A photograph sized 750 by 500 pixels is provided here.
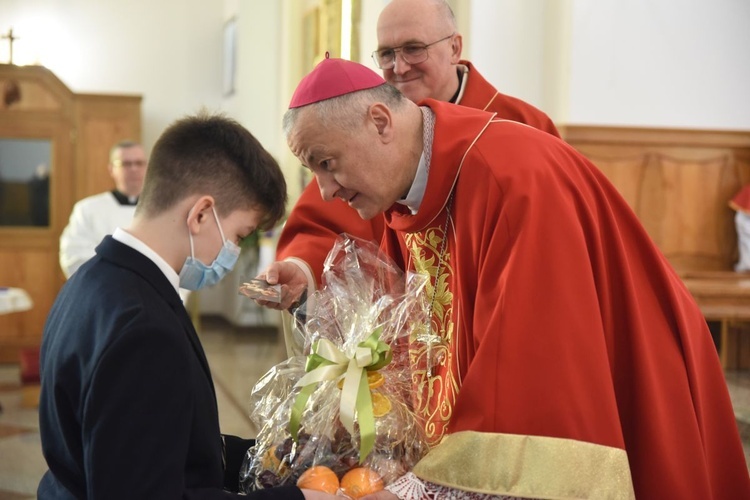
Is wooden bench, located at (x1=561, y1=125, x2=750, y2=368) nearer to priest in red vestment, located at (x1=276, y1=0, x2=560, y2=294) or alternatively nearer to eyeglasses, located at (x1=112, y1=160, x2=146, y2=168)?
eyeglasses, located at (x1=112, y1=160, x2=146, y2=168)

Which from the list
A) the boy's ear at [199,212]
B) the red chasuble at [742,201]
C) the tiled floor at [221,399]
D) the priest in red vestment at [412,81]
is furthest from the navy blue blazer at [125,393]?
the red chasuble at [742,201]

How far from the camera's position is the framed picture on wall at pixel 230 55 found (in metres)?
13.2

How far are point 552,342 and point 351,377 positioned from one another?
1.42ft

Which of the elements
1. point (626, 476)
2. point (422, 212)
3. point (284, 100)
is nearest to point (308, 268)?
point (422, 212)

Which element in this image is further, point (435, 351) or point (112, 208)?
point (112, 208)

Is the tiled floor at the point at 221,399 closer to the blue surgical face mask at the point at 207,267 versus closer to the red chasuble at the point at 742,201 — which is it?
the red chasuble at the point at 742,201

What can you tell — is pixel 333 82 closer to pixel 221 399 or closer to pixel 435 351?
pixel 435 351

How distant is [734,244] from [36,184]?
7.98m

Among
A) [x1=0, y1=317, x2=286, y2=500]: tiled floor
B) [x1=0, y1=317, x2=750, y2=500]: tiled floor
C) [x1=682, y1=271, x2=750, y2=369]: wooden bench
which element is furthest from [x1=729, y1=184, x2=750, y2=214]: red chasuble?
[x1=0, y1=317, x2=286, y2=500]: tiled floor

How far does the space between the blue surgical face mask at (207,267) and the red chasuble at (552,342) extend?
20.6 inches

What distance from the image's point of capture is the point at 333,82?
7.32 feet

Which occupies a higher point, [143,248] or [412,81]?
[412,81]

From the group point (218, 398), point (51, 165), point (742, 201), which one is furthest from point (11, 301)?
point (742, 201)

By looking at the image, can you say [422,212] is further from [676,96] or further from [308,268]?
[676,96]
